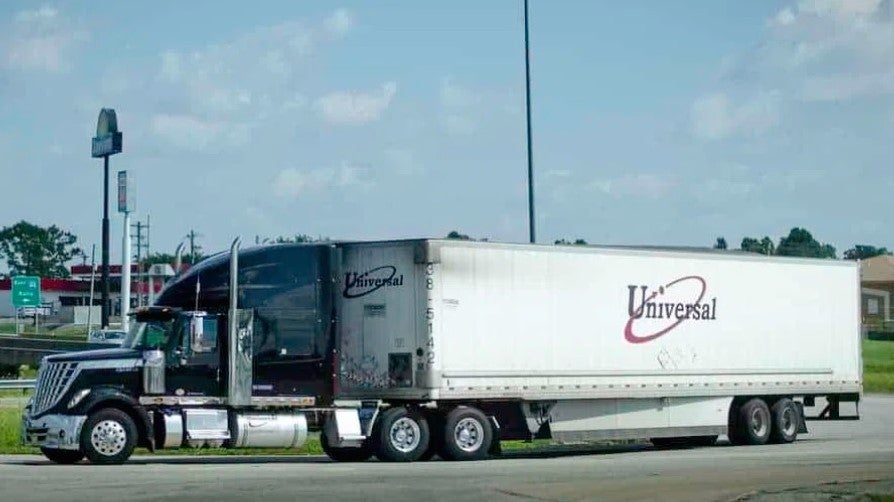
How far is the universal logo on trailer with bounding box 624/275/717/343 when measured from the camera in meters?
28.0

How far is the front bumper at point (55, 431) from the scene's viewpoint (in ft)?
76.1

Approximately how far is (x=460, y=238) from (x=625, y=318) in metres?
3.92

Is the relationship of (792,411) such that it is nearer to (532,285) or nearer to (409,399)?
(532,285)

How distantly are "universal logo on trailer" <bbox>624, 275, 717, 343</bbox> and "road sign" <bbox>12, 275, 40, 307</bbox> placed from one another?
43.7 metres

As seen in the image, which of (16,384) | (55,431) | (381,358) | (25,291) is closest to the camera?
(55,431)

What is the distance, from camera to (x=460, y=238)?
2562 centimetres

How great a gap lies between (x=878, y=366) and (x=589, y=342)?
49.0 meters

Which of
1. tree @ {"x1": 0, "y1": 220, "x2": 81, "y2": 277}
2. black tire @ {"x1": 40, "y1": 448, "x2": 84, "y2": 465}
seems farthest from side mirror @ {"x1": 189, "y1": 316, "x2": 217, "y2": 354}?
tree @ {"x1": 0, "y1": 220, "x2": 81, "y2": 277}

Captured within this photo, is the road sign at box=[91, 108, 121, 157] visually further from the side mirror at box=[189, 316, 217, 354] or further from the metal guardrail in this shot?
the side mirror at box=[189, 316, 217, 354]

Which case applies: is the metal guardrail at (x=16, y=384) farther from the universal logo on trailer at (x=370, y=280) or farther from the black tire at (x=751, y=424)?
the black tire at (x=751, y=424)

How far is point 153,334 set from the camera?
966 inches

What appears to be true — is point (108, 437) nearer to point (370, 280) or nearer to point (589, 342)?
point (370, 280)

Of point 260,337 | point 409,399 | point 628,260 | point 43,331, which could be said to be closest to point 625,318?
point 628,260

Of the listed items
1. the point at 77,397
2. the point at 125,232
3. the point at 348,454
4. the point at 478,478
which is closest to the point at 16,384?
the point at 125,232
